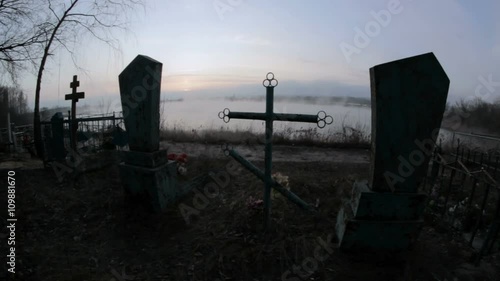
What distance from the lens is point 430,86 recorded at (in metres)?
2.74

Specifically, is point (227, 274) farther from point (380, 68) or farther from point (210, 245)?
point (380, 68)

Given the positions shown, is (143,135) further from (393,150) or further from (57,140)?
(57,140)

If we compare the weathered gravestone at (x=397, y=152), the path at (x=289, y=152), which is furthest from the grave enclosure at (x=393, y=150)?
the path at (x=289, y=152)

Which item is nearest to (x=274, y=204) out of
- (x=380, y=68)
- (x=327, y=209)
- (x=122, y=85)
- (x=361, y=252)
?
(x=327, y=209)

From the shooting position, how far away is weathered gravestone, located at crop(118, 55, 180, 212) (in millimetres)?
4160

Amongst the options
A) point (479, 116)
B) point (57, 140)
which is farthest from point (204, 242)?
point (479, 116)

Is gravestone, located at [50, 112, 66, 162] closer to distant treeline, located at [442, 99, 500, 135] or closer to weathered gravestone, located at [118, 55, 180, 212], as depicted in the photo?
weathered gravestone, located at [118, 55, 180, 212]

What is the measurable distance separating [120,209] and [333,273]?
3.10 m

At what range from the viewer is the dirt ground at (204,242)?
9.71 feet

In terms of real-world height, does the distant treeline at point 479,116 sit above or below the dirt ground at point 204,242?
above

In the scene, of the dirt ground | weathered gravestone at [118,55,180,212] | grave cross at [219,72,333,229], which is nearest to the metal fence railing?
the dirt ground

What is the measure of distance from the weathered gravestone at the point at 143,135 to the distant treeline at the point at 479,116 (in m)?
16.7

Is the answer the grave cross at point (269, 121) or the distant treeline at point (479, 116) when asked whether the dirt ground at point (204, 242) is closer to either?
the grave cross at point (269, 121)

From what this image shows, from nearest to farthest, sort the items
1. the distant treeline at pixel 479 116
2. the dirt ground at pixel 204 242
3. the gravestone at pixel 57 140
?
1. the dirt ground at pixel 204 242
2. the gravestone at pixel 57 140
3. the distant treeline at pixel 479 116
